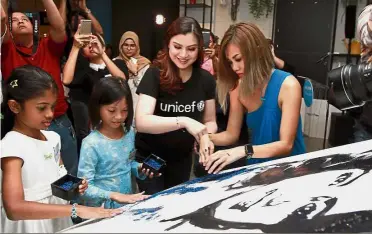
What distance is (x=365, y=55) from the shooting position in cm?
139

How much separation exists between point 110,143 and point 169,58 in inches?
13.4

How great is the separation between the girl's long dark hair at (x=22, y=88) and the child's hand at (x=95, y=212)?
0.94 feet

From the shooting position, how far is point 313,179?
972 mm

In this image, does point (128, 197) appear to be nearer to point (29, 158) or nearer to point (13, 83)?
point (29, 158)

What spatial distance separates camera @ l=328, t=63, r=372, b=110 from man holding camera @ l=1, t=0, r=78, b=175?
0.92 meters

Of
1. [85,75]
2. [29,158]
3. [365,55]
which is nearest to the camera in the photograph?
[29,158]

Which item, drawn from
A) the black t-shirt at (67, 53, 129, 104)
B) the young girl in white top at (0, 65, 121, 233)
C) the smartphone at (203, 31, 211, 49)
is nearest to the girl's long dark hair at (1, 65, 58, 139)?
the young girl in white top at (0, 65, 121, 233)

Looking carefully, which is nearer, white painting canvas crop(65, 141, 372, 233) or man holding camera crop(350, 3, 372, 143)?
white painting canvas crop(65, 141, 372, 233)

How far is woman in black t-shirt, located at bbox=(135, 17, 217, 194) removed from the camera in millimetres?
1330

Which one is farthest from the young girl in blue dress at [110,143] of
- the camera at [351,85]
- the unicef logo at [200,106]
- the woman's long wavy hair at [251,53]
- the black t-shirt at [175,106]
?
the camera at [351,85]

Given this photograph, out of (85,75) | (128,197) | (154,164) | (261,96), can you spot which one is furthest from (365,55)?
(85,75)

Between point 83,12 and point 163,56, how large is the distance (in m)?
0.86

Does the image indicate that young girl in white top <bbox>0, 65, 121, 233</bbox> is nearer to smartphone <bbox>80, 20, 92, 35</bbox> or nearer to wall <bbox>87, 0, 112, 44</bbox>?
smartphone <bbox>80, 20, 92, 35</bbox>

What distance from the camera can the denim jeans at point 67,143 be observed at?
1546 mm
